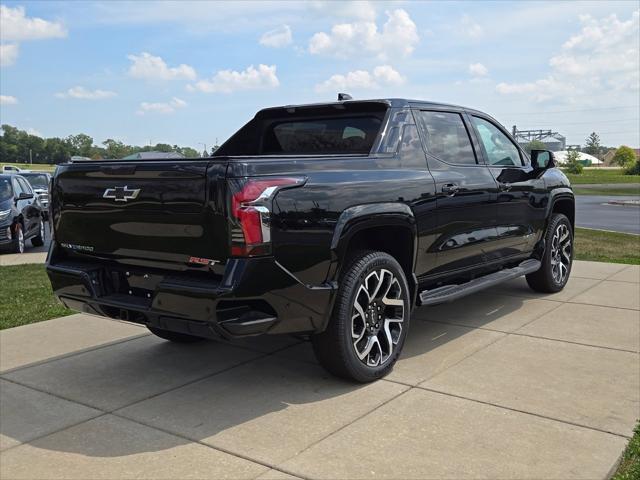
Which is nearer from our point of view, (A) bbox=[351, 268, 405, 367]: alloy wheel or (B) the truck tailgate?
(B) the truck tailgate

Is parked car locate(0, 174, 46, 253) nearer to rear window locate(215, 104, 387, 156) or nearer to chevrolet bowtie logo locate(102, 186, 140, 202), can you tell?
rear window locate(215, 104, 387, 156)

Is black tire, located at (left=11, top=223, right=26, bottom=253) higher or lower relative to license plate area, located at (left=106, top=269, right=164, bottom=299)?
lower

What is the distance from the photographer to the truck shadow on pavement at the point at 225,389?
3.51 meters

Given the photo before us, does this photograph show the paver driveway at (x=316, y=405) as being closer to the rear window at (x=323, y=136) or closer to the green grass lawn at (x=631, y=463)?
the green grass lawn at (x=631, y=463)

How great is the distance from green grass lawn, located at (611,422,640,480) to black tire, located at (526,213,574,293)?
11.8 feet

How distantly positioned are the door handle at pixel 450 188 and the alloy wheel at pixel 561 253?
2323 mm

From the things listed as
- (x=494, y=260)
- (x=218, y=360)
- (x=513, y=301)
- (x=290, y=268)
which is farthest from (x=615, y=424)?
(x=513, y=301)

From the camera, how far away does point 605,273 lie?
8.38m

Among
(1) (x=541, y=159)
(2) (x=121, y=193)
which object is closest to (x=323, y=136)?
(2) (x=121, y=193)

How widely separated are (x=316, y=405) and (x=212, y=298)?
1.00 m

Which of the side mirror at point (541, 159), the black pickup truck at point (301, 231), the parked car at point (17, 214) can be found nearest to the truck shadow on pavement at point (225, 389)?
the black pickup truck at point (301, 231)

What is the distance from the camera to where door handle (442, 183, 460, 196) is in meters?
4.96

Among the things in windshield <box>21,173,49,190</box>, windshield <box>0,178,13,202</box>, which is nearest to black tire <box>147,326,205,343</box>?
windshield <box>0,178,13,202</box>

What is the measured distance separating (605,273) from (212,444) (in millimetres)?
6536
